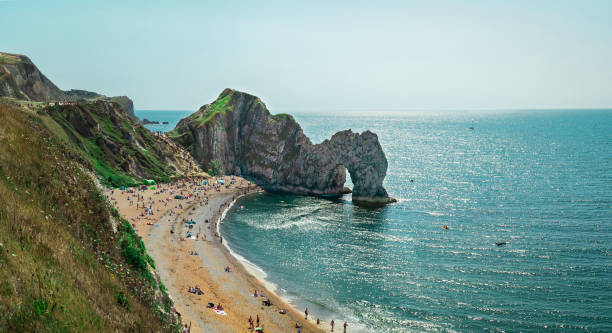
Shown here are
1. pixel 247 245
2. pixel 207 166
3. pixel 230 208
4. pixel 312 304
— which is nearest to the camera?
pixel 312 304

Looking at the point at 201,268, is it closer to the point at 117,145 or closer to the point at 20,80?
the point at 117,145

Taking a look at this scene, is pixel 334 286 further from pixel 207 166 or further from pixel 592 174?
pixel 592 174

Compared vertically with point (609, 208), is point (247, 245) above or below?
below

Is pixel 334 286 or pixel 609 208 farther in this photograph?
pixel 609 208

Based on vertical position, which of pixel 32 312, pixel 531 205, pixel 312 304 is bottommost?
pixel 312 304

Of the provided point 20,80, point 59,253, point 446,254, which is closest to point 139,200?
point 446,254

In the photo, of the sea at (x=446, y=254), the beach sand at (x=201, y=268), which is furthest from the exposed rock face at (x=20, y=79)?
the sea at (x=446, y=254)

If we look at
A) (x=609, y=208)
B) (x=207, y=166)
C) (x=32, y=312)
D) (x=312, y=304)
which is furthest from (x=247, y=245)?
(x=609, y=208)
